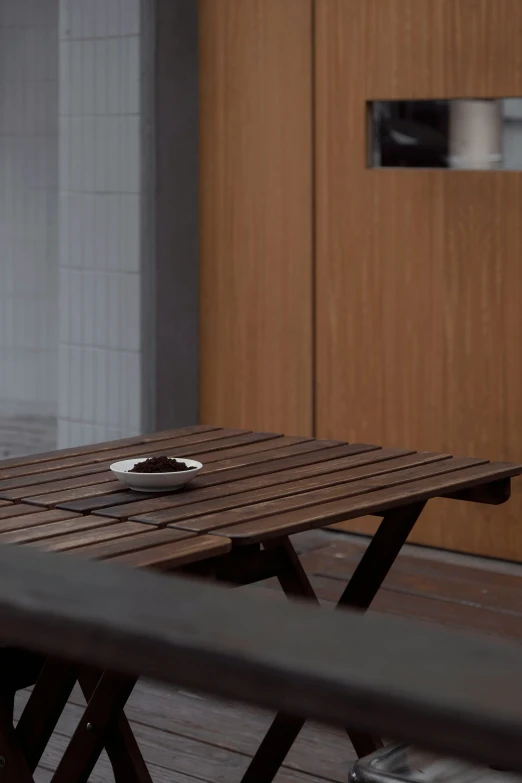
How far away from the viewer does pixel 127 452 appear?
2494mm

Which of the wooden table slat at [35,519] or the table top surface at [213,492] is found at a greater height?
the table top surface at [213,492]

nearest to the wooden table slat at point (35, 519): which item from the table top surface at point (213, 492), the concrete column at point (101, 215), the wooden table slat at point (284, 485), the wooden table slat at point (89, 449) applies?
the table top surface at point (213, 492)

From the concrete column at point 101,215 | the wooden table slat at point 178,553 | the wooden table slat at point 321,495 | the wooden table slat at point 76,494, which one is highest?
the concrete column at point 101,215

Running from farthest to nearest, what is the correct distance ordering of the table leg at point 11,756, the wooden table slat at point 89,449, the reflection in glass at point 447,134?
the reflection in glass at point 447,134 → the wooden table slat at point 89,449 → the table leg at point 11,756

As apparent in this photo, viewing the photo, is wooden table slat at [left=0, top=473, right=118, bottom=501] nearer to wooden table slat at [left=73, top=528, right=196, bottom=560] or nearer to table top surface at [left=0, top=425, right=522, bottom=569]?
table top surface at [left=0, top=425, right=522, bottom=569]

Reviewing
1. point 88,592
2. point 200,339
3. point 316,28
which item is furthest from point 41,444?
point 88,592

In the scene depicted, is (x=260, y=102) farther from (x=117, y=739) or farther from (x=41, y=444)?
(x=117, y=739)

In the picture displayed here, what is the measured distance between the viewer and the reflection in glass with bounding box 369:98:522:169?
404 cm

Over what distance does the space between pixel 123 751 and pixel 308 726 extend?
0.91m

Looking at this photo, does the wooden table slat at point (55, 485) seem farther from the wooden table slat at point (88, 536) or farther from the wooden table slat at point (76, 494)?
the wooden table slat at point (88, 536)

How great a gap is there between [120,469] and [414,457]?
22.6 inches

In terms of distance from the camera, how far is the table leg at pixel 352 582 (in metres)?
2.26

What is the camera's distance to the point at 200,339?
4824 mm

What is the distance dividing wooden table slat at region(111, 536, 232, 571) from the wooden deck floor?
99 centimetres
